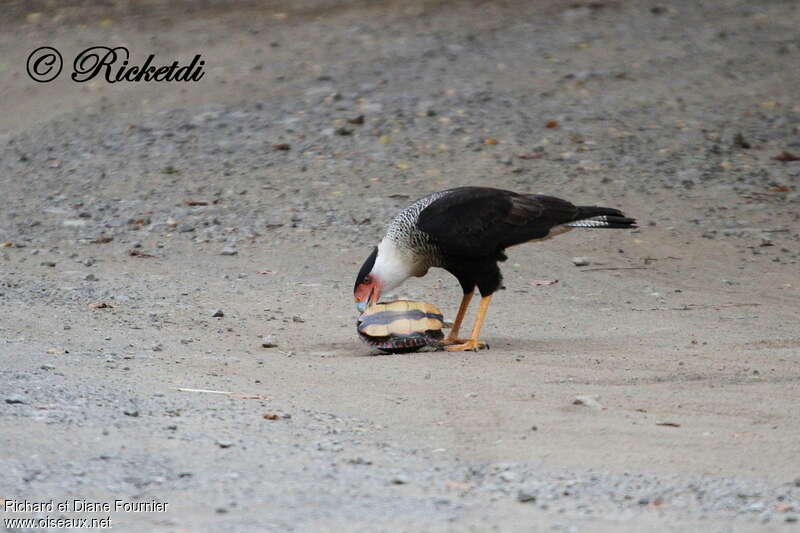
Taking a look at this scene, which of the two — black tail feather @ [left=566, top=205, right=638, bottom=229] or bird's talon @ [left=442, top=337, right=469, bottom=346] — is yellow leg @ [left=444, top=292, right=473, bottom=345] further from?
black tail feather @ [left=566, top=205, right=638, bottom=229]

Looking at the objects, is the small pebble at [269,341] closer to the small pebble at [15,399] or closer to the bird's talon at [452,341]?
the bird's talon at [452,341]

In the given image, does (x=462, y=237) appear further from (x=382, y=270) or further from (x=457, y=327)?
(x=457, y=327)

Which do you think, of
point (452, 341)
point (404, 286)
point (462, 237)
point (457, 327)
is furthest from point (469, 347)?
point (404, 286)

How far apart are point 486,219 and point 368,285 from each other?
76 centimetres

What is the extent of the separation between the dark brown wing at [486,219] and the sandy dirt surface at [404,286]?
596 millimetres

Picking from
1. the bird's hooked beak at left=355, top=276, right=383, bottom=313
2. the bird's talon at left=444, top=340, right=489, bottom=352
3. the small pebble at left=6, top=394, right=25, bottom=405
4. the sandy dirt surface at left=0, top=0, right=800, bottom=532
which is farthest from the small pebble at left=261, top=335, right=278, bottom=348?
the small pebble at left=6, top=394, right=25, bottom=405

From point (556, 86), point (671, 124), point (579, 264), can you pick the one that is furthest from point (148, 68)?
point (579, 264)

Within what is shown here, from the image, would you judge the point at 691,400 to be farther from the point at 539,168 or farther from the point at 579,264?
the point at 539,168

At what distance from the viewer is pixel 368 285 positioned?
22.0 feet

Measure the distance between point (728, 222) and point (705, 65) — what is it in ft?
13.8

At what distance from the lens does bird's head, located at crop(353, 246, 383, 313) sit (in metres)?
6.68

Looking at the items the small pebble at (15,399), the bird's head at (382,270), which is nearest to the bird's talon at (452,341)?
the bird's head at (382,270)

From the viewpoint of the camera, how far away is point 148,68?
14.0 meters

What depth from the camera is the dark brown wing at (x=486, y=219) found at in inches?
258
